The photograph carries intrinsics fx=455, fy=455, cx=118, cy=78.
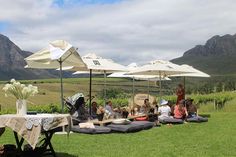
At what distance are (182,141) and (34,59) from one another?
17.5 feet

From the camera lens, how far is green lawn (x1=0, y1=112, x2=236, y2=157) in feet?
33.1

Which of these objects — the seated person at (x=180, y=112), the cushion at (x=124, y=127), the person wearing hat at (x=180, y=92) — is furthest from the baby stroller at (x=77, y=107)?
the person wearing hat at (x=180, y=92)

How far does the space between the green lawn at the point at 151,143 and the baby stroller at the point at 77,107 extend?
75.8 inches

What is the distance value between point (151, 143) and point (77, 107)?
468 cm

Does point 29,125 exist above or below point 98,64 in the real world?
below

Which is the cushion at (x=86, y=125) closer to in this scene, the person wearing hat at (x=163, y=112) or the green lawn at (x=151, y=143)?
the green lawn at (x=151, y=143)

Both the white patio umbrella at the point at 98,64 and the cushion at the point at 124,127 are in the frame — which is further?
the white patio umbrella at the point at 98,64

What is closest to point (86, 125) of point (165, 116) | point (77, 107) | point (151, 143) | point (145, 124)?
point (77, 107)

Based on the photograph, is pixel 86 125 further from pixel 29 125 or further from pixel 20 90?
pixel 29 125

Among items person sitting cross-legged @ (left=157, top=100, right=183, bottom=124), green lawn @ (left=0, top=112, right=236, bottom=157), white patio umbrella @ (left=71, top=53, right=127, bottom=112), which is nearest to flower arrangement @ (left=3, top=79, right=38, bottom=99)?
green lawn @ (left=0, top=112, right=236, bottom=157)

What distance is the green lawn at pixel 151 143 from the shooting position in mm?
10102

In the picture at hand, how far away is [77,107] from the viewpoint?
15875 millimetres

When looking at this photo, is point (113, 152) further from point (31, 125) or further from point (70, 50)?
point (70, 50)

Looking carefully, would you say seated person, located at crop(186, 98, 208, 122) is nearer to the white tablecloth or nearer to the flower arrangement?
the flower arrangement
